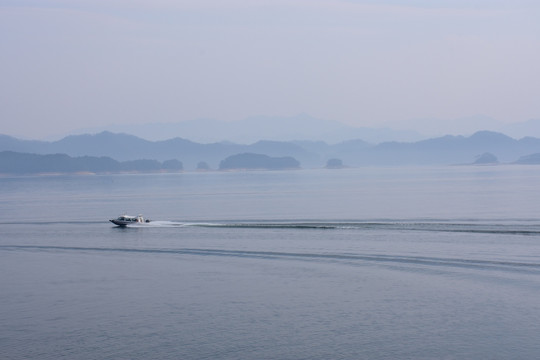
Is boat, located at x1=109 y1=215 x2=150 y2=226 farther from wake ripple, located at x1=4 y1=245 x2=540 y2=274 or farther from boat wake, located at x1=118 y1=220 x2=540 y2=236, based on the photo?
wake ripple, located at x1=4 y1=245 x2=540 y2=274

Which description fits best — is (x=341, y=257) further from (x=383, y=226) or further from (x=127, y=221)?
(x=127, y=221)

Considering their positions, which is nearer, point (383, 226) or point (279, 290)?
point (279, 290)

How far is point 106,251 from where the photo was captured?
185 ft

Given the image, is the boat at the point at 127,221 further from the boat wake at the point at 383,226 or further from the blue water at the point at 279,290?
the blue water at the point at 279,290

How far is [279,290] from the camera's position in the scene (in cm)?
3969

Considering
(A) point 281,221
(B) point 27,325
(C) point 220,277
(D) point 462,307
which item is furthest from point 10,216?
(D) point 462,307

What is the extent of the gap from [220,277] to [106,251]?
53.5 feet

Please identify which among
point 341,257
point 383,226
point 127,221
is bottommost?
point 341,257

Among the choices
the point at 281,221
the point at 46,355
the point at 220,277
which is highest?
the point at 281,221

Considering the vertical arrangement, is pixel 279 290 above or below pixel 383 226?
below

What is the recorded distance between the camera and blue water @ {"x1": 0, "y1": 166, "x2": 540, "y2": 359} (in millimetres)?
29823

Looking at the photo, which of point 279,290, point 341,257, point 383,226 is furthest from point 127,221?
point 279,290

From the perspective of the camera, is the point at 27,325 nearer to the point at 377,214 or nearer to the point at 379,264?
the point at 379,264

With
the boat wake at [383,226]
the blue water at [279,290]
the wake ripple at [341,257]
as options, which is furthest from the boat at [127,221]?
the wake ripple at [341,257]
